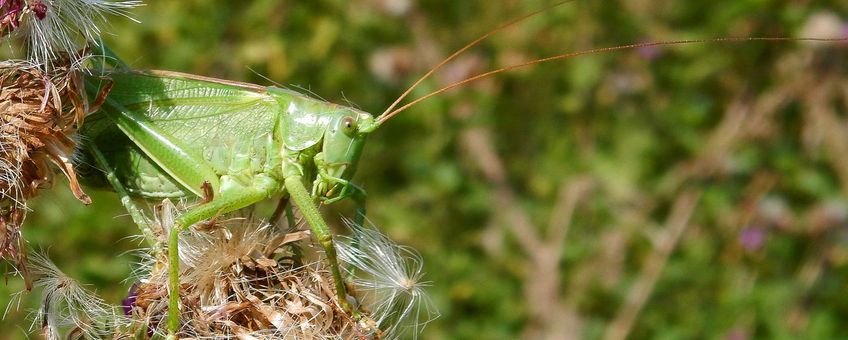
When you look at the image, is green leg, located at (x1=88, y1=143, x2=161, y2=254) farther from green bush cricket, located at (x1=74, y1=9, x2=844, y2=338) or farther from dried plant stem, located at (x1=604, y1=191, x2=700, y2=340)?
dried plant stem, located at (x1=604, y1=191, x2=700, y2=340)

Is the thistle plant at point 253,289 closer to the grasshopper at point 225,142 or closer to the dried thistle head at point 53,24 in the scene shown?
the grasshopper at point 225,142

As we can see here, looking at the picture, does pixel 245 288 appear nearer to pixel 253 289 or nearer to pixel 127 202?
pixel 253 289

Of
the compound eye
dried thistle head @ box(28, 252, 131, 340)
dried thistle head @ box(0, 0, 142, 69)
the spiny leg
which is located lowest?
dried thistle head @ box(28, 252, 131, 340)

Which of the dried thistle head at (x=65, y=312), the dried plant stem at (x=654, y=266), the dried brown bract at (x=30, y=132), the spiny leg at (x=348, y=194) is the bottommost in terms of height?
the dried thistle head at (x=65, y=312)

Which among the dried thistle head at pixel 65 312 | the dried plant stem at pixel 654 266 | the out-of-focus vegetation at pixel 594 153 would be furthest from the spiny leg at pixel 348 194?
the dried plant stem at pixel 654 266

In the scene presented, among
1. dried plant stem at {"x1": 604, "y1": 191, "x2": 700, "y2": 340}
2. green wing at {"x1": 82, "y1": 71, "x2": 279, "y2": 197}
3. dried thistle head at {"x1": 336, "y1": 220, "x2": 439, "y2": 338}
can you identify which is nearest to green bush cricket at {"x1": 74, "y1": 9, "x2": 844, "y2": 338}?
green wing at {"x1": 82, "y1": 71, "x2": 279, "y2": 197}

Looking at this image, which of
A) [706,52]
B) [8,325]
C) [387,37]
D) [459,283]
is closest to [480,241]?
[459,283]
